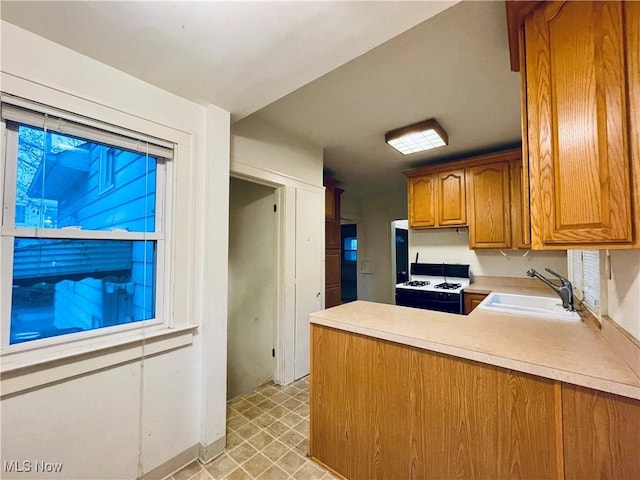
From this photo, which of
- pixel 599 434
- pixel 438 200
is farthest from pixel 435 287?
pixel 599 434

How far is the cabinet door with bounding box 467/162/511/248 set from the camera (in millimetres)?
3131

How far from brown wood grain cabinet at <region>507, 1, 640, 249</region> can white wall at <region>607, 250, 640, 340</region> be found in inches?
11.6

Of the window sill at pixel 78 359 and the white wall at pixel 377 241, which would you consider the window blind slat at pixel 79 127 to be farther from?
the white wall at pixel 377 241

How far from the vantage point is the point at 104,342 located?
1.41 meters

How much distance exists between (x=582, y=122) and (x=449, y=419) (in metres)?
1.31

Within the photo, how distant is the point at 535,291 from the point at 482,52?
2584 mm

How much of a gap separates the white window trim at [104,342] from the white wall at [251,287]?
1.23 meters

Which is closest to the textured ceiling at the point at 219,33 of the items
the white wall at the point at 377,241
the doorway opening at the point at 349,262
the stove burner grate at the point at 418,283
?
the stove burner grate at the point at 418,283

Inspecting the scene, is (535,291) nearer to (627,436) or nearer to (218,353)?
(627,436)

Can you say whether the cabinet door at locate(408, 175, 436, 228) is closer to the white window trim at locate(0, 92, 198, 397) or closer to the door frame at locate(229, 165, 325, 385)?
the door frame at locate(229, 165, 325, 385)

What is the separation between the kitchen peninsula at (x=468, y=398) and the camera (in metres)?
0.94

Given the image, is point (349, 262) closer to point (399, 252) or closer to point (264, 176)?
point (399, 252)

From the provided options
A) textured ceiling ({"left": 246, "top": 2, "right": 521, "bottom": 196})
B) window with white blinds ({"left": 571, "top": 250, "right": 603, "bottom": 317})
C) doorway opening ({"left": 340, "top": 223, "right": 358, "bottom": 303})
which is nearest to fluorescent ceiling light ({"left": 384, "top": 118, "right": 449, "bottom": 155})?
textured ceiling ({"left": 246, "top": 2, "right": 521, "bottom": 196})

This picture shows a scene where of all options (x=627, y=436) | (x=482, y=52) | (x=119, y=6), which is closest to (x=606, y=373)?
(x=627, y=436)
